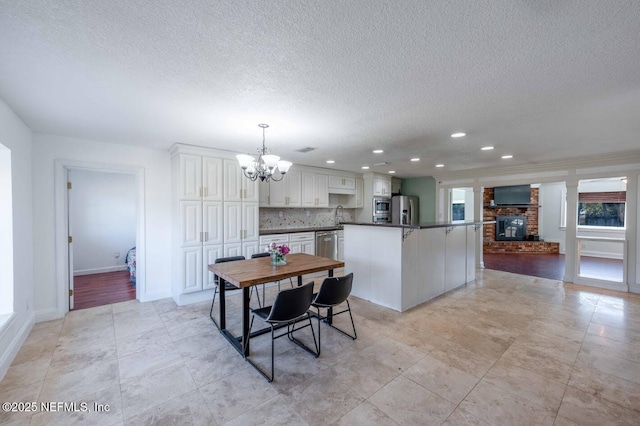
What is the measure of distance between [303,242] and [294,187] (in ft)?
3.93

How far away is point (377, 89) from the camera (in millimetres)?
2156

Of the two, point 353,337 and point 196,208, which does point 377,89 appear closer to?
point 353,337

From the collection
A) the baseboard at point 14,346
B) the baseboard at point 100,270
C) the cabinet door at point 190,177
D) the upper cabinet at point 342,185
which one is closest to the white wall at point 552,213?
the upper cabinet at point 342,185

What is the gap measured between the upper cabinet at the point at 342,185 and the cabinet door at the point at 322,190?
0.48 ft

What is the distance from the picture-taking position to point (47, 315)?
342cm

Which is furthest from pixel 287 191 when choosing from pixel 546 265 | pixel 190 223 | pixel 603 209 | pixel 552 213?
pixel 603 209

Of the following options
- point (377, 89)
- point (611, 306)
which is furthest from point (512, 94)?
point (611, 306)

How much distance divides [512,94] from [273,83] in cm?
196

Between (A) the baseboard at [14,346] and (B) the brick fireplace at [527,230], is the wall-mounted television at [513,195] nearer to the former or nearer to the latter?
(B) the brick fireplace at [527,230]

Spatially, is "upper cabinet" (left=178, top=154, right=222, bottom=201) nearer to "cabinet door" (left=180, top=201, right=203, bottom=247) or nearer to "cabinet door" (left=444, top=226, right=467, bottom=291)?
"cabinet door" (left=180, top=201, right=203, bottom=247)

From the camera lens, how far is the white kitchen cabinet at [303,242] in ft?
17.4

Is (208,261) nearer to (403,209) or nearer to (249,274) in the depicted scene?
(249,274)

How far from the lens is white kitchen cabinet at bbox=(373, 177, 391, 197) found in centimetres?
709

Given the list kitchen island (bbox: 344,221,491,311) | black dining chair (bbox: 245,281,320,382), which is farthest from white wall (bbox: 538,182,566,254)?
black dining chair (bbox: 245,281,320,382)
